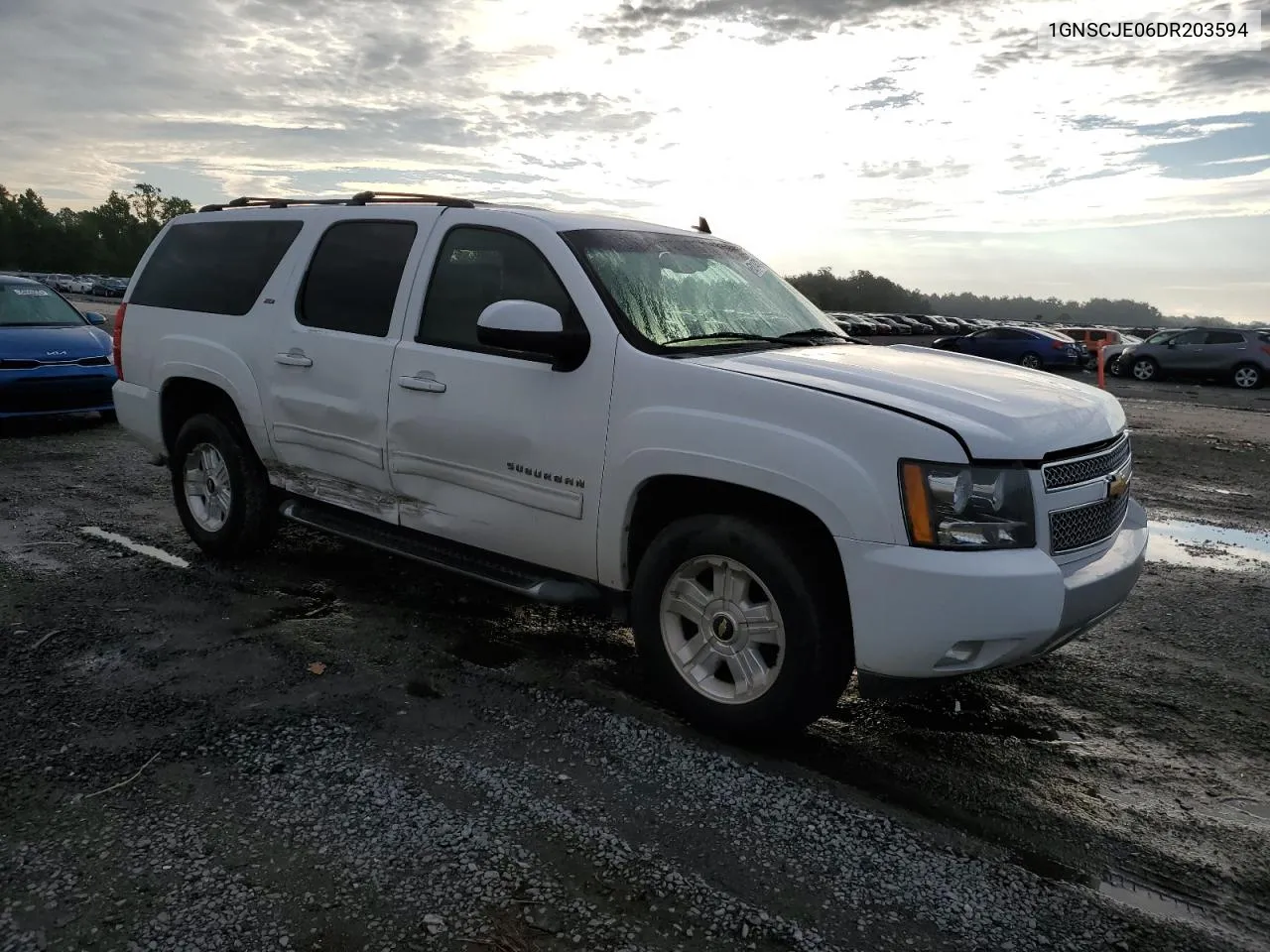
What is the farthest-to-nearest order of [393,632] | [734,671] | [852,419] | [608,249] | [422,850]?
[393,632], [608,249], [734,671], [852,419], [422,850]

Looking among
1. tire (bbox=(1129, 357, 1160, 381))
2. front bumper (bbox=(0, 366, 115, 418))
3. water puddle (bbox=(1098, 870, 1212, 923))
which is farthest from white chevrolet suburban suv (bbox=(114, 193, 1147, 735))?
tire (bbox=(1129, 357, 1160, 381))

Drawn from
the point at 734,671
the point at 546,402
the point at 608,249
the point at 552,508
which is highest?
the point at 608,249

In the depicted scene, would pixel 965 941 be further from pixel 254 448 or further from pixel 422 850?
pixel 254 448

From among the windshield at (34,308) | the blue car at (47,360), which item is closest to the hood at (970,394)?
the blue car at (47,360)

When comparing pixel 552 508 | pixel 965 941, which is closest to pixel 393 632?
pixel 552 508

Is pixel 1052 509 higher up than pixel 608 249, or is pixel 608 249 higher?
pixel 608 249

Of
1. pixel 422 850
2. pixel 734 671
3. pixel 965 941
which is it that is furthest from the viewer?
pixel 734 671

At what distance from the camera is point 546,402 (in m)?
3.95

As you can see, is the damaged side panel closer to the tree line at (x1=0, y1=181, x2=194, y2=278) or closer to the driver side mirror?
the driver side mirror

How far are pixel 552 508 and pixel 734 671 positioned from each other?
101 cm

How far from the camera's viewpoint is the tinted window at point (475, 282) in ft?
13.6

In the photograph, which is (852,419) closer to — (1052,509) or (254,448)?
(1052,509)

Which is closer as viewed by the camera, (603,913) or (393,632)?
(603,913)

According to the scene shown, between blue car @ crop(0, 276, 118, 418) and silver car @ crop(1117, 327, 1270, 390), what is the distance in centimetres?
2433
